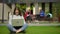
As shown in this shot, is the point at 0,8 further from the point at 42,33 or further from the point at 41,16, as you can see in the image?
the point at 42,33

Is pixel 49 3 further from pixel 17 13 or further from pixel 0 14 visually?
pixel 17 13

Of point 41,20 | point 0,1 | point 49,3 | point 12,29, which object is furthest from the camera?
point 49,3

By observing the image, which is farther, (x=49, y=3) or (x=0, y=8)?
(x=49, y=3)

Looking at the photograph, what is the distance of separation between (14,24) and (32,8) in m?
18.9

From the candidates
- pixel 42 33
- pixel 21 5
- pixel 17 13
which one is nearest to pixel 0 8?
pixel 21 5

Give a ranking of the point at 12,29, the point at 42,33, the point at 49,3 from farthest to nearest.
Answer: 1. the point at 49,3
2. the point at 42,33
3. the point at 12,29

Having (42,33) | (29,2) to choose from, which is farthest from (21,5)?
(42,33)

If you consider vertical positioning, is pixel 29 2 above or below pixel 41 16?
above

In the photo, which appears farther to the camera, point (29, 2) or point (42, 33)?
point (29, 2)

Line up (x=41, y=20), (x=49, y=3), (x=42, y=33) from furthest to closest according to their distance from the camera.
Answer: (x=49, y=3), (x=41, y=20), (x=42, y=33)

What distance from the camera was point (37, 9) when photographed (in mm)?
25828

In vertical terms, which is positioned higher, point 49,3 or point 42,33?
point 49,3

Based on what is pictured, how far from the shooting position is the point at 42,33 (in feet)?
37.2

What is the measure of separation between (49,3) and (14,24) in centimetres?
1864
